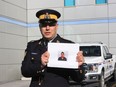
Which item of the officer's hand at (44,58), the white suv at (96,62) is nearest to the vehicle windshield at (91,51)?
the white suv at (96,62)

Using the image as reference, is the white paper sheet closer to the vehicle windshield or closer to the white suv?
the white suv

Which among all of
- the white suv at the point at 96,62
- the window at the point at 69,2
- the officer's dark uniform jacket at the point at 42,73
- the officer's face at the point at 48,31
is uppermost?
the window at the point at 69,2

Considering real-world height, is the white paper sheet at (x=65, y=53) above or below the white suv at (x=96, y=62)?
above

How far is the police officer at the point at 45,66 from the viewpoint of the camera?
3328mm

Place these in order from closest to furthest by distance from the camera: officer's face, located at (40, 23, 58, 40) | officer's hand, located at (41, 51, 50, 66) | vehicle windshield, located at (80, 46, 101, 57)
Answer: officer's hand, located at (41, 51, 50, 66) < officer's face, located at (40, 23, 58, 40) < vehicle windshield, located at (80, 46, 101, 57)

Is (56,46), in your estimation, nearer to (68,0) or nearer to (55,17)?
(55,17)

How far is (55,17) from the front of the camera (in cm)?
357

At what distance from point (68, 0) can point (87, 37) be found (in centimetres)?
285

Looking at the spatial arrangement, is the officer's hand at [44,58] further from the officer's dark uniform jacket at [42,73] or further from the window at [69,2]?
the window at [69,2]

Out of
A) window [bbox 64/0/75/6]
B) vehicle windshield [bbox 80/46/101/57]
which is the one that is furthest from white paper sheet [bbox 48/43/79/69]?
window [bbox 64/0/75/6]

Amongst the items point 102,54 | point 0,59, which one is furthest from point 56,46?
point 0,59

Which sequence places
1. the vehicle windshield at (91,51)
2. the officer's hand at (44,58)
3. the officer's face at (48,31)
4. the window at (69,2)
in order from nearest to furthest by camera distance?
the officer's hand at (44,58)
the officer's face at (48,31)
the vehicle windshield at (91,51)
the window at (69,2)

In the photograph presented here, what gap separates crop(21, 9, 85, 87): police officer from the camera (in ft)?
10.9

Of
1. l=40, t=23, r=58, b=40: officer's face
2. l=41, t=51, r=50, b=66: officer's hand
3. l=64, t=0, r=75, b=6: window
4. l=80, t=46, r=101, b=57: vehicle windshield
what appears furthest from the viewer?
l=64, t=0, r=75, b=6: window
